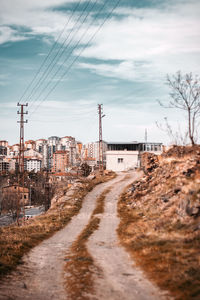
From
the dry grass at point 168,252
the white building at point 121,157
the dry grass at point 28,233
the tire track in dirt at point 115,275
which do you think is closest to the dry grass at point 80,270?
the tire track in dirt at point 115,275

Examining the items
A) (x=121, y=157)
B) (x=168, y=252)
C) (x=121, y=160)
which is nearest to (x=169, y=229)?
(x=168, y=252)

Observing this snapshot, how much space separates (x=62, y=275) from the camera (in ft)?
36.7

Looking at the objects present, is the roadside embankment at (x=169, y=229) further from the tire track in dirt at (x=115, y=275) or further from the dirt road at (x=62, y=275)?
the dirt road at (x=62, y=275)

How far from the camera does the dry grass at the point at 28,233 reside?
13.1 metres

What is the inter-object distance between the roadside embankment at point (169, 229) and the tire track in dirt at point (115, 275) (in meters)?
0.45

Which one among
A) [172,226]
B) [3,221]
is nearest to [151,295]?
[172,226]

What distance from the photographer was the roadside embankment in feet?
32.0

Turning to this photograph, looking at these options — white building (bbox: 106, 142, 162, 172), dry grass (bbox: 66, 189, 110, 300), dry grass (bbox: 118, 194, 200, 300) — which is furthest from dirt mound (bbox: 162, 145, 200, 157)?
white building (bbox: 106, 142, 162, 172)

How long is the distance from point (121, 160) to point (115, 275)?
5724 centimetres

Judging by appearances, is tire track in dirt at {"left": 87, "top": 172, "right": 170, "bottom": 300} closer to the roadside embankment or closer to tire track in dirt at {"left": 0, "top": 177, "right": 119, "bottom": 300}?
the roadside embankment

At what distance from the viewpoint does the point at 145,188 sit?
3303 centimetres

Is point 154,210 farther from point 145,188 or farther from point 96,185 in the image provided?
point 96,185

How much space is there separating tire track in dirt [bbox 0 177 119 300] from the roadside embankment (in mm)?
3519

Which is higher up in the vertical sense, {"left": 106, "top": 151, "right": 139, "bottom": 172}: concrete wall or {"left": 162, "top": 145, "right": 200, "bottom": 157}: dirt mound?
{"left": 162, "top": 145, "right": 200, "bottom": 157}: dirt mound
